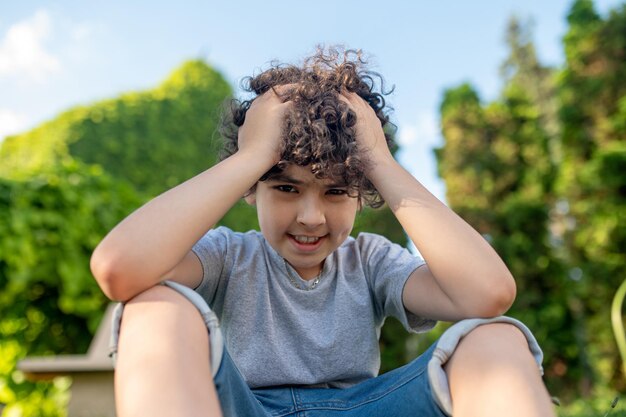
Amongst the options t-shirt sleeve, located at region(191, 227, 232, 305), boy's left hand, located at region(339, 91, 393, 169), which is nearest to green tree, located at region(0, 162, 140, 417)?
t-shirt sleeve, located at region(191, 227, 232, 305)

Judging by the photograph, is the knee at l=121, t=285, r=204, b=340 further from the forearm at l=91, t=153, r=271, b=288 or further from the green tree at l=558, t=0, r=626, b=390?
the green tree at l=558, t=0, r=626, b=390

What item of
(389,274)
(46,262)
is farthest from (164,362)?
(46,262)

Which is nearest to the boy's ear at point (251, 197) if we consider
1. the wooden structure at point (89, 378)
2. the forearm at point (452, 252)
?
the forearm at point (452, 252)

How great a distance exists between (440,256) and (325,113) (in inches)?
17.8

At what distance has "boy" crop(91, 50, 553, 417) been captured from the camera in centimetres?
117

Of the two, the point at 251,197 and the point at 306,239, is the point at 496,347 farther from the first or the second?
the point at 251,197

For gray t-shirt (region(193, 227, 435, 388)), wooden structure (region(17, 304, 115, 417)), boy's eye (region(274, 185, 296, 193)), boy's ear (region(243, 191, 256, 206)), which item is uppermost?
boy's eye (region(274, 185, 296, 193))

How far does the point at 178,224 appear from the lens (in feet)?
4.42

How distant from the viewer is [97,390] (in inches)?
174

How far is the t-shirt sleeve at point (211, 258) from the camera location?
1587mm

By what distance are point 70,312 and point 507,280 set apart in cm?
453

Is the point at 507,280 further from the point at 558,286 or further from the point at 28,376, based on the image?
the point at 558,286

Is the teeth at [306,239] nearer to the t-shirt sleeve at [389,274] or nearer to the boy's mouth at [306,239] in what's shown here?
the boy's mouth at [306,239]

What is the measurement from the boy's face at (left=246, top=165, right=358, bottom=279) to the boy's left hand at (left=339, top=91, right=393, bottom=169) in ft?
0.41
